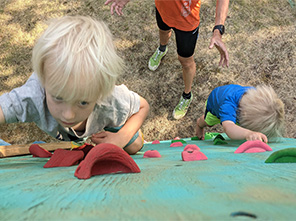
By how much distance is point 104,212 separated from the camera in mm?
465

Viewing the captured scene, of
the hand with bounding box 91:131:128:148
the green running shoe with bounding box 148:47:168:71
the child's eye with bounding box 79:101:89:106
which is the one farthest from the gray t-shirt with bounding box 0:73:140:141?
the green running shoe with bounding box 148:47:168:71

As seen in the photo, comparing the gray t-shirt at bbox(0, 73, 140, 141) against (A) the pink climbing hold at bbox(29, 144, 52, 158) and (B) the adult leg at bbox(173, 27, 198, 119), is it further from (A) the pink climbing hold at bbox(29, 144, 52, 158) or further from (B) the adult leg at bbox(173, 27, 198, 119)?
(B) the adult leg at bbox(173, 27, 198, 119)

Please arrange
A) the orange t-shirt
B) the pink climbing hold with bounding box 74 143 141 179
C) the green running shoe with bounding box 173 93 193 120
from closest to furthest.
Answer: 1. the pink climbing hold with bounding box 74 143 141 179
2. the orange t-shirt
3. the green running shoe with bounding box 173 93 193 120

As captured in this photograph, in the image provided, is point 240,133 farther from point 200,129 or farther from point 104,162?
point 104,162

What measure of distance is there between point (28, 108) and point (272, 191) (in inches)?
56.4

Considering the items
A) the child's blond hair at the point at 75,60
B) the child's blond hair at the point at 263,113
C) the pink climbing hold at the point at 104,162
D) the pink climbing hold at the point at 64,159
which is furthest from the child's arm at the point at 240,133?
the pink climbing hold at the point at 104,162

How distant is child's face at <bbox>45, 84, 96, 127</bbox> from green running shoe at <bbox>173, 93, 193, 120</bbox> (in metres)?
2.17

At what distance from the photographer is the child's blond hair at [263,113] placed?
240cm

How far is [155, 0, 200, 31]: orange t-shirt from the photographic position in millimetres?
2570

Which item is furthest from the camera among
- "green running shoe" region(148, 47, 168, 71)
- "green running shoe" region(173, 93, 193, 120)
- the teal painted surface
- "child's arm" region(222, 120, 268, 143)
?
"green running shoe" region(148, 47, 168, 71)

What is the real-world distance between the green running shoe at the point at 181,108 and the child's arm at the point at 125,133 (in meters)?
1.46

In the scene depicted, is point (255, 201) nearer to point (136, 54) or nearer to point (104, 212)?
point (104, 212)

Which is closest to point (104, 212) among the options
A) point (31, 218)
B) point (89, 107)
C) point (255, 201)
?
point (31, 218)

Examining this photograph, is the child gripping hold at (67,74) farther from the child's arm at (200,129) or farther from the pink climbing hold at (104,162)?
the child's arm at (200,129)
